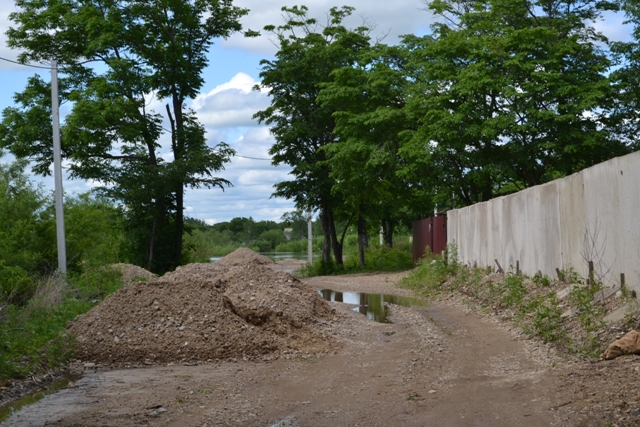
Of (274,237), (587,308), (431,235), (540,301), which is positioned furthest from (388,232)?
(274,237)

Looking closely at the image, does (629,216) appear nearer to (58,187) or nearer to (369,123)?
(58,187)

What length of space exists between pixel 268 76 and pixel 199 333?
30705 millimetres

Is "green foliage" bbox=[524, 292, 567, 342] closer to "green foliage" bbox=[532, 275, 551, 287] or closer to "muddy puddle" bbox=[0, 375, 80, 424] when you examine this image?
"green foliage" bbox=[532, 275, 551, 287]

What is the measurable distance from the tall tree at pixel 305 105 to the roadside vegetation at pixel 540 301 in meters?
17.9

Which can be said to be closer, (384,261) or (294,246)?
(384,261)

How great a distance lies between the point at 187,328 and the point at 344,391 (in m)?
4.37

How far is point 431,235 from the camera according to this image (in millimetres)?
32688

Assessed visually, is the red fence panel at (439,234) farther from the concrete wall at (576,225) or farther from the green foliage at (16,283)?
the green foliage at (16,283)

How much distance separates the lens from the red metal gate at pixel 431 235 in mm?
30500

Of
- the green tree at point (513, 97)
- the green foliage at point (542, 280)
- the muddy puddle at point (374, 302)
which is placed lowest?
the muddy puddle at point (374, 302)

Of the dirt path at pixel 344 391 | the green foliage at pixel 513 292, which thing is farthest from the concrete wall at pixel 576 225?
the dirt path at pixel 344 391

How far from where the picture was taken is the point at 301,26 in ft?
138

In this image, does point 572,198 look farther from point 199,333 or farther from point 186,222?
point 186,222

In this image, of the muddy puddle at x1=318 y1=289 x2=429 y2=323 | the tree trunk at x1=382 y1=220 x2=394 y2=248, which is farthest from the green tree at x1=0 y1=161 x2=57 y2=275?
the tree trunk at x1=382 y1=220 x2=394 y2=248
